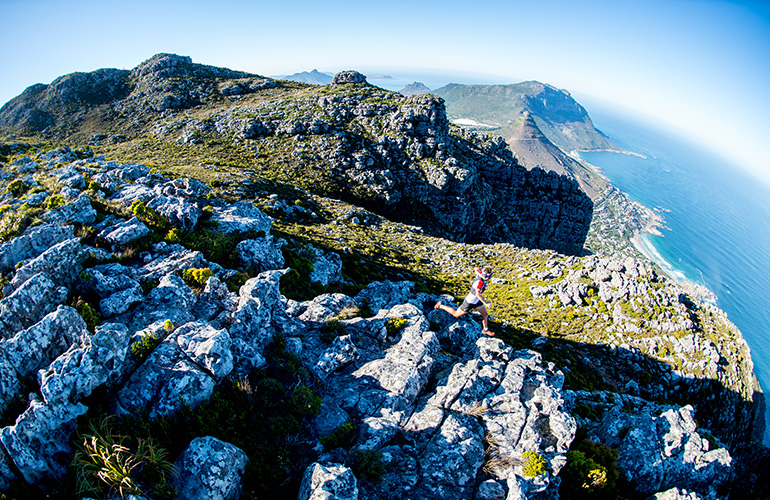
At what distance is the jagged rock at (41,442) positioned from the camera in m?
7.06

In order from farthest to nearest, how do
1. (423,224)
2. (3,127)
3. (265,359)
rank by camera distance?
(3,127) < (423,224) < (265,359)

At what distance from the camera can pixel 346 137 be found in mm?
72875

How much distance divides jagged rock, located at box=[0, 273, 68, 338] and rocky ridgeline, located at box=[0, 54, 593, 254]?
52161 mm

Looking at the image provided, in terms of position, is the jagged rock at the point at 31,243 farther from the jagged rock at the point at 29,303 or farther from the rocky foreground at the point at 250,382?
the jagged rock at the point at 29,303

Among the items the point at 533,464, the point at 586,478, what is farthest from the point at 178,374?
the point at 586,478

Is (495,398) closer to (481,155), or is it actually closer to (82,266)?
(82,266)

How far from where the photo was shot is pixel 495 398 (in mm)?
12914

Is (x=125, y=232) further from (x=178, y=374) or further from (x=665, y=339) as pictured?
(x=665, y=339)

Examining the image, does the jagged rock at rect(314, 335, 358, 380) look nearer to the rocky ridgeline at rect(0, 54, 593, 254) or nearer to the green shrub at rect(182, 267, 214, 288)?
the green shrub at rect(182, 267, 214, 288)

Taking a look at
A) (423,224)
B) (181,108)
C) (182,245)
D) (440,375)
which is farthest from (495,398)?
(181,108)

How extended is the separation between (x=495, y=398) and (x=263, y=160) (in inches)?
2657

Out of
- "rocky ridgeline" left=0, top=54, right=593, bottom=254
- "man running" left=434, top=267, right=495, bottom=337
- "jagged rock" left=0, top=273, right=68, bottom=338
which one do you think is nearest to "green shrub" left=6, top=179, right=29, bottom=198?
"jagged rock" left=0, top=273, right=68, bottom=338

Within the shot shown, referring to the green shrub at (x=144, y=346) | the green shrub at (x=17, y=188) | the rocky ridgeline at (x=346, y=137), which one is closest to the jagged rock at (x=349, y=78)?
the rocky ridgeline at (x=346, y=137)

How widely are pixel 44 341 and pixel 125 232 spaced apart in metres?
8.45
